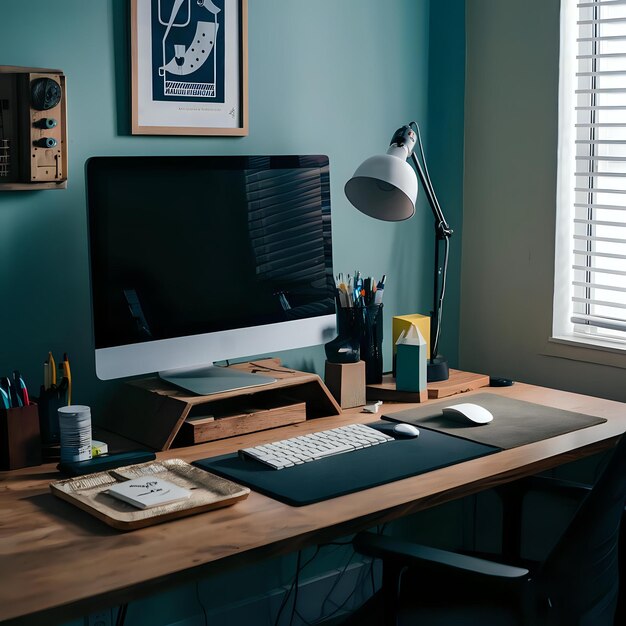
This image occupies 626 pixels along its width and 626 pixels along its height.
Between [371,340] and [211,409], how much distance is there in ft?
1.49

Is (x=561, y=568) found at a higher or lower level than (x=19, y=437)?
lower

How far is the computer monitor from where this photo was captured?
1.77 meters

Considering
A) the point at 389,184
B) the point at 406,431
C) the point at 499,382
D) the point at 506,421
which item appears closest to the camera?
the point at 406,431

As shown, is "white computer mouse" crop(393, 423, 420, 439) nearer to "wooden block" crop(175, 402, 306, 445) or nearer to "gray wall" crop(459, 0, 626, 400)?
"wooden block" crop(175, 402, 306, 445)

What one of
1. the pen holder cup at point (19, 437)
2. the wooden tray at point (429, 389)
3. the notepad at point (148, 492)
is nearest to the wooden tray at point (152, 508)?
the notepad at point (148, 492)

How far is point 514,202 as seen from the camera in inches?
102

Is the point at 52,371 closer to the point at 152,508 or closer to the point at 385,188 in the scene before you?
the point at 152,508

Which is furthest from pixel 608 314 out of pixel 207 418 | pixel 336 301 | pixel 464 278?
pixel 207 418

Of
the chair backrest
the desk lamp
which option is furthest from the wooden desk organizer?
the chair backrest

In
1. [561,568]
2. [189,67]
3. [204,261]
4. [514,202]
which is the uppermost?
[189,67]

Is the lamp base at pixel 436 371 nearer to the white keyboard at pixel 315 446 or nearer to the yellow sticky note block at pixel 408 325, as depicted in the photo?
the yellow sticky note block at pixel 408 325

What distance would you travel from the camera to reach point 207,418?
187cm

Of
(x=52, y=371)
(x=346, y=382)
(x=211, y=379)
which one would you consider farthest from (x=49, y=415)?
(x=346, y=382)

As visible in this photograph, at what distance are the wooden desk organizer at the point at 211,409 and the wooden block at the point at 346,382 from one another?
0.05 metres
